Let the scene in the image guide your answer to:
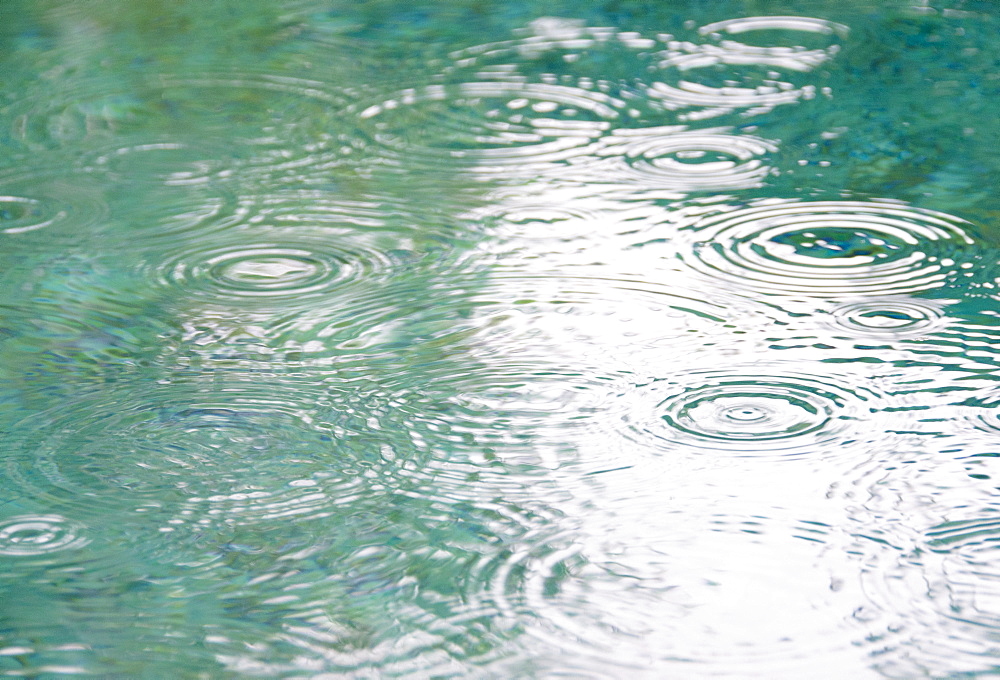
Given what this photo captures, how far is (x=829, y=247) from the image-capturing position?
1446mm

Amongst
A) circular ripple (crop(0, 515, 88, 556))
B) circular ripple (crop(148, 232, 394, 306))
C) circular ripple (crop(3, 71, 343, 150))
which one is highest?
circular ripple (crop(3, 71, 343, 150))

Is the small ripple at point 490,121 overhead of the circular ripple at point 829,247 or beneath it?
overhead

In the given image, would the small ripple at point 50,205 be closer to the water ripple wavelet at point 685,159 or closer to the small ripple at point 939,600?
the water ripple wavelet at point 685,159

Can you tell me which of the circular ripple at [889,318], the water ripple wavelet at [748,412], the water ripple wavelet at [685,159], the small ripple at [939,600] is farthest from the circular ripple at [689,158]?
the small ripple at [939,600]

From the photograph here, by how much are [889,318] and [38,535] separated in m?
0.94

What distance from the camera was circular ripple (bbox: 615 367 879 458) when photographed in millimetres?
1105

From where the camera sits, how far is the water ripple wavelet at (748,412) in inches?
43.5

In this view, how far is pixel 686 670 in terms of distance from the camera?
2.79 ft

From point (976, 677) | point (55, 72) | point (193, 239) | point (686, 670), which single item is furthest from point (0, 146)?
point (976, 677)

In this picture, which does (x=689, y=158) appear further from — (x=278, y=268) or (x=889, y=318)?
(x=278, y=268)

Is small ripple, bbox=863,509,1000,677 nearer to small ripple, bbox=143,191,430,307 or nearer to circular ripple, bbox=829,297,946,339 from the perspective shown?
circular ripple, bbox=829,297,946,339

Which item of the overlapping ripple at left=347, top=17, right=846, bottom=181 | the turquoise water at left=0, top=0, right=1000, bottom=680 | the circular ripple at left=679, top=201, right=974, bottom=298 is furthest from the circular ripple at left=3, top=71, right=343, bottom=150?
the circular ripple at left=679, top=201, right=974, bottom=298

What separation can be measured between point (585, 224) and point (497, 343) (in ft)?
1.03

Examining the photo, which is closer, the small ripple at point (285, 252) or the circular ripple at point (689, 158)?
the small ripple at point (285, 252)
